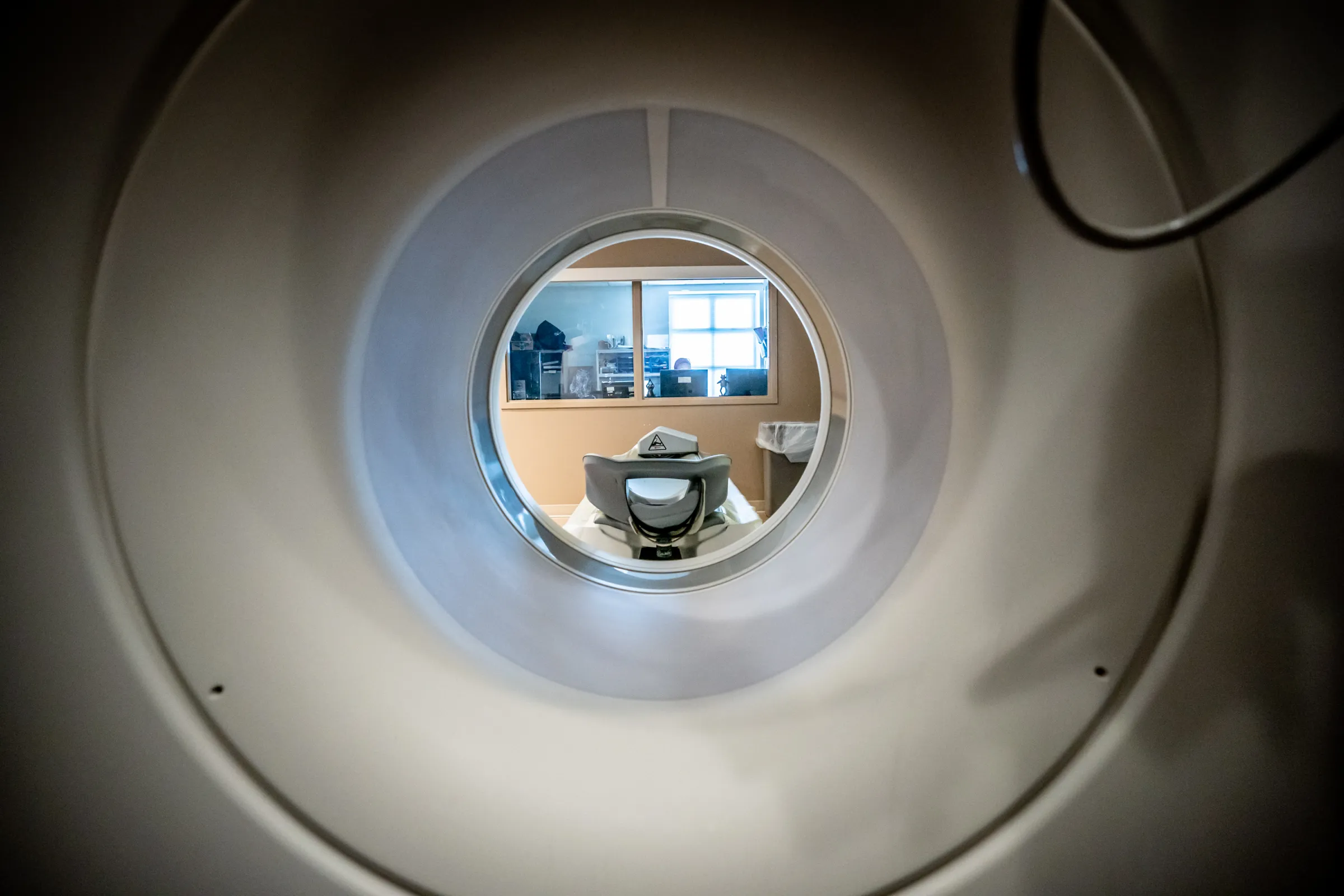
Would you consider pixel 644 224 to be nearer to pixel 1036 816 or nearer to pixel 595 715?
pixel 595 715

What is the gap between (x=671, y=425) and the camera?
4.11 meters

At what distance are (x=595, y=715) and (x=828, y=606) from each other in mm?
285

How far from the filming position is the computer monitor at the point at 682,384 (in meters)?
4.19

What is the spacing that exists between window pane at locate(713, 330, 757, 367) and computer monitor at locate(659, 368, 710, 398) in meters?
0.17

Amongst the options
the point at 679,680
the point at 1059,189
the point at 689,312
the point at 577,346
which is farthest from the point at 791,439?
the point at 1059,189

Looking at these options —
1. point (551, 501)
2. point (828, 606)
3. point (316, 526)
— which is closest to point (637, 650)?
point (828, 606)

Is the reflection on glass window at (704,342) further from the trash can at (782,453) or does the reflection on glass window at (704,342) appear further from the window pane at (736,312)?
the trash can at (782,453)

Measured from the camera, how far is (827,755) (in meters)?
0.57

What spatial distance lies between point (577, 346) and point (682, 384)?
2.48 ft

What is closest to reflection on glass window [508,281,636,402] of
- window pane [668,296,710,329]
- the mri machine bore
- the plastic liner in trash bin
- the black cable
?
window pane [668,296,710,329]

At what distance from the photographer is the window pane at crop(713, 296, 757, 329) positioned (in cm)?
420

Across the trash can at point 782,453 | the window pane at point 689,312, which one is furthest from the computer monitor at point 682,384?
the trash can at point 782,453

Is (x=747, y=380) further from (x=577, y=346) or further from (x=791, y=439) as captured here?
(x=577, y=346)

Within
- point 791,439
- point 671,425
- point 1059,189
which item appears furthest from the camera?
point 671,425
